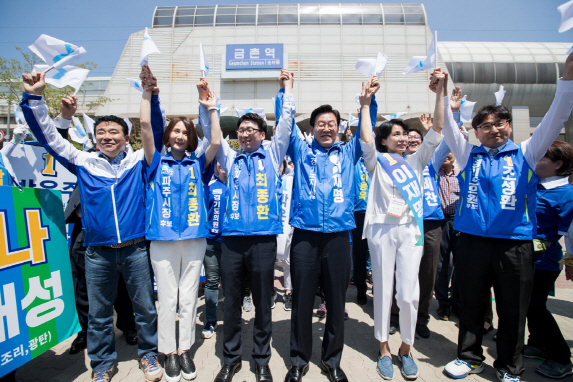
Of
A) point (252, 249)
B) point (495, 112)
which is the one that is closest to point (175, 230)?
point (252, 249)

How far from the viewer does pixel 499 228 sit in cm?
268

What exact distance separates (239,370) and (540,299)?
9.58ft

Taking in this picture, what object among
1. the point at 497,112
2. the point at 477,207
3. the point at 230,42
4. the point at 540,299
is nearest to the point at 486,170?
the point at 477,207

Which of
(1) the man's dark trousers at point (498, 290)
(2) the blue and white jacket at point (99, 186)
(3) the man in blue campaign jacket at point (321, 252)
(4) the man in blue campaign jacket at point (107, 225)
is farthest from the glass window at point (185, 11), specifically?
(1) the man's dark trousers at point (498, 290)

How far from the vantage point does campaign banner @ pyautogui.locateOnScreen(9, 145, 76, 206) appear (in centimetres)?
425

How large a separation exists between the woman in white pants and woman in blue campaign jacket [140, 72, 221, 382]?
158cm

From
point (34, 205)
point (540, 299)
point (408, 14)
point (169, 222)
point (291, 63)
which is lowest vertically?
point (540, 299)

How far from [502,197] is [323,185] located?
5.03 feet

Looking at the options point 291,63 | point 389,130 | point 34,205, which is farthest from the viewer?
point 291,63

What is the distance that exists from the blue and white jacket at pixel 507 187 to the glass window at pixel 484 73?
2861cm

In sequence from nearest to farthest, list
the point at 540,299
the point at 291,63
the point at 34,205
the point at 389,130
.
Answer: the point at 34,205 < the point at 540,299 < the point at 389,130 < the point at 291,63

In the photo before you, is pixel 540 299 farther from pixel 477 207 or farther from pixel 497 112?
pixel 497 112

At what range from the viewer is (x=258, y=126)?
3.06 meters

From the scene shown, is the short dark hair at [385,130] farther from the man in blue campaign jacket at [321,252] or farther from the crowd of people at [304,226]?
the man in blue campaign jacket at [321,252]
